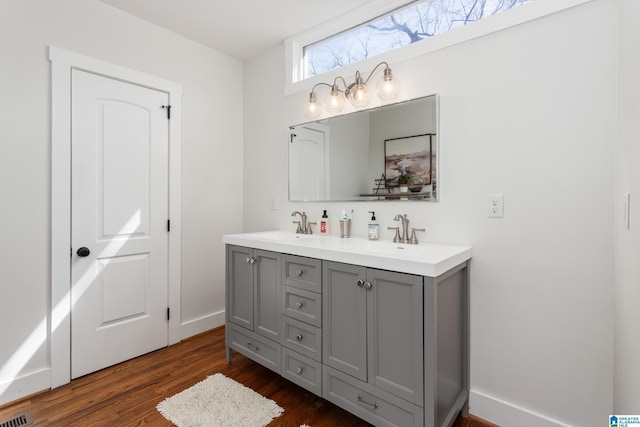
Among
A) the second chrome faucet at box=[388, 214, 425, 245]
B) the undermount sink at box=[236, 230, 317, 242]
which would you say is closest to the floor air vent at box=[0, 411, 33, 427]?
the undermount sink at box=[236, 230, 317, 242]

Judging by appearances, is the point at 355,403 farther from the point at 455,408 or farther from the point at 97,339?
the point at 97,339

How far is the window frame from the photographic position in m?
1.58

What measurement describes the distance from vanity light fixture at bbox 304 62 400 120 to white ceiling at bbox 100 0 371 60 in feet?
1.59

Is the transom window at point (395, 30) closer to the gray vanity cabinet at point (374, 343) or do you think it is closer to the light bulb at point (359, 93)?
the light bulb at point (359, 93)

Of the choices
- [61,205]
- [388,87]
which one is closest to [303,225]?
[388,87]

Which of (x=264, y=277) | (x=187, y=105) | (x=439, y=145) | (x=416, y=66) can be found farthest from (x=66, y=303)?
(x=416, y=66)

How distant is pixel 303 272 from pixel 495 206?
3.61 feet

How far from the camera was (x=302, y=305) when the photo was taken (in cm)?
184

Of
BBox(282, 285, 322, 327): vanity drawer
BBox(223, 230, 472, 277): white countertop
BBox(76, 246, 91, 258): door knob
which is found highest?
BBox(223, 230, 472, 277): white countertop

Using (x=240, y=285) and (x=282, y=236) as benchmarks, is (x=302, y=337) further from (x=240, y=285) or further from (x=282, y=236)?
(x=282, y=236)

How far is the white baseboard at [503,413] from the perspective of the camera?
5.23 ft

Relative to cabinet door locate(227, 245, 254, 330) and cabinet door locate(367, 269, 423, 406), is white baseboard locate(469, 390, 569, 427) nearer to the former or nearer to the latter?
cabinet door locate(367, 269, 423, 406)

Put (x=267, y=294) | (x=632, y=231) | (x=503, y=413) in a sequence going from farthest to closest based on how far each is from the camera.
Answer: (x=267, y=294) → (x=503, y=413) → (x=632, y=231)

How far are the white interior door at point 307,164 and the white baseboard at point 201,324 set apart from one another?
1.34m
